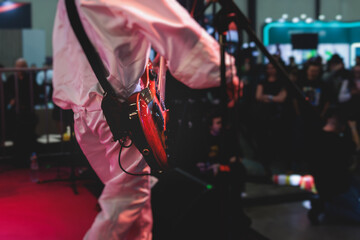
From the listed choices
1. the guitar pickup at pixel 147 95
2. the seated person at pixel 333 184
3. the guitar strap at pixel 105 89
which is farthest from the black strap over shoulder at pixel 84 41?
the seated person at pixel 333 184

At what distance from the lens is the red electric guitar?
0.93m

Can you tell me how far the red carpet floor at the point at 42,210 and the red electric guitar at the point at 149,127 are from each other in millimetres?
529

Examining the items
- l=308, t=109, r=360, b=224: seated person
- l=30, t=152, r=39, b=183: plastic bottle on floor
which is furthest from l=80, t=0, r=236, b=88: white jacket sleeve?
l=308, t=109, r=360, b=224: seated person

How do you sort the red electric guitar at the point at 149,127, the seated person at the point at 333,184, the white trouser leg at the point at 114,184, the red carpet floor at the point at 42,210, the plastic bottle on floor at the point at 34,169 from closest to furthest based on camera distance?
1. the red electric guitar at the point at 149,127
2. the white trouser leg at the point at 114,184
3. the red carpet floor at the point at 42,210
4. the plastic bottle on floor at the point at 34,169
5. the seated person at the point at 333,184

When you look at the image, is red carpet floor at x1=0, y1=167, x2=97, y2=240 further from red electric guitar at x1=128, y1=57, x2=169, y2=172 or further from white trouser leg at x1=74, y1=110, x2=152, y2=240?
red electric guitar at x1=128, y1=57, x2=169, y2=172

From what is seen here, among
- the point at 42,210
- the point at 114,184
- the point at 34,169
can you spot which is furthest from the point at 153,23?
the point at 34,169

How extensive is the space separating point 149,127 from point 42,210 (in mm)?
854

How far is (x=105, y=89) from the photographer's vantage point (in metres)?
0.96

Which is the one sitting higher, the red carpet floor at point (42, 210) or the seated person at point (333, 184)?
the red carpet floor at point (42, 210)

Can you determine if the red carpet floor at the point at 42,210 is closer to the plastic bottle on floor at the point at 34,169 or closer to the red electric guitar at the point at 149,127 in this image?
the plastic bottle on floor at the point at 34,169

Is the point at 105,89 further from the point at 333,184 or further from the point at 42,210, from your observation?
the point at 333,184

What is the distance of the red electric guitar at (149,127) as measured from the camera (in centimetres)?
93

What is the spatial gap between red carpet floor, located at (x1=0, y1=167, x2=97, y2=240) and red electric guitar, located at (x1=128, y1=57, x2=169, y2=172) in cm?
53

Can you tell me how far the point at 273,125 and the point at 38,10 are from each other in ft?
23.9
